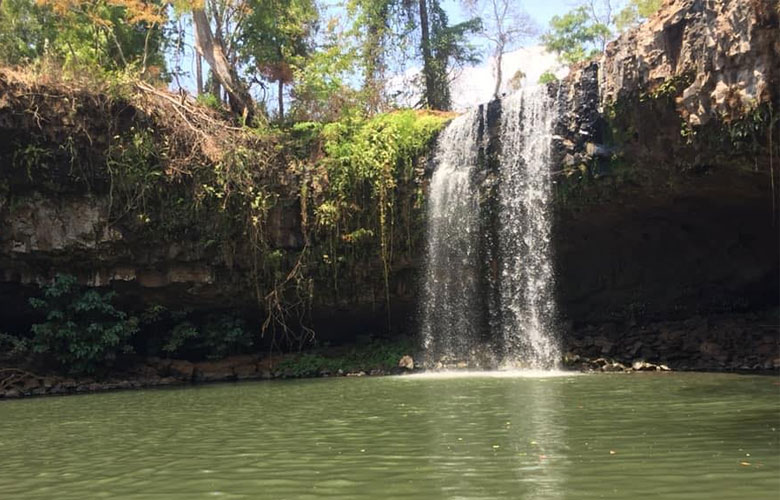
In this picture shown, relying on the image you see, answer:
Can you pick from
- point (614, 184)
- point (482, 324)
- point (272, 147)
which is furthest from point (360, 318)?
point (614, 184)

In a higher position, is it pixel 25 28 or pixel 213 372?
pixel 25 28

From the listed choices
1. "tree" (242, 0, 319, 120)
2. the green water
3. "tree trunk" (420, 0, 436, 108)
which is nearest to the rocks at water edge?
the green water

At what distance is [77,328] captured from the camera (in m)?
14.4

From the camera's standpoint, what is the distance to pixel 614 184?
554 inches

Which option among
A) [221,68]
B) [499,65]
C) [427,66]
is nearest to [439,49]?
[427,66]

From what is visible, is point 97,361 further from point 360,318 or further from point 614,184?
point 614,184

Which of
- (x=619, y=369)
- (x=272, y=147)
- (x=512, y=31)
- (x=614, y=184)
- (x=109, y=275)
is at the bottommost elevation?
(x=619, y=369)

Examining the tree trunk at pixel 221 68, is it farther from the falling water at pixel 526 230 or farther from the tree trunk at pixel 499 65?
the tree trunk at pixel 499 65

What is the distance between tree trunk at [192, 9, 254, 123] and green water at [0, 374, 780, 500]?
34.9 feet

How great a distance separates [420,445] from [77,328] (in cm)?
1128

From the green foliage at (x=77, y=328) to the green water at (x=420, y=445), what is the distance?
14.0 feet

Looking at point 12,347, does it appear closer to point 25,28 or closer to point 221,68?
point 221,68

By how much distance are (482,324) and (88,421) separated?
10.0 m

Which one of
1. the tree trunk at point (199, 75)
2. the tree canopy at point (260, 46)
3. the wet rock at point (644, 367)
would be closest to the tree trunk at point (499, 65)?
the tree canopy at point (260, 46)
